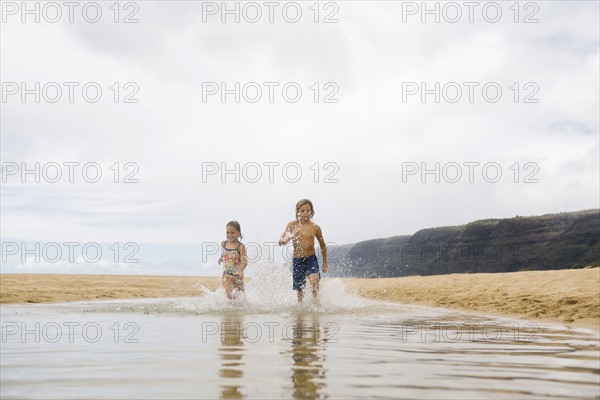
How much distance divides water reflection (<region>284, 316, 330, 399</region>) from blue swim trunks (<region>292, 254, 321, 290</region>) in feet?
12.3

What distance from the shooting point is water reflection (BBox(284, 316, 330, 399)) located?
8.38ft

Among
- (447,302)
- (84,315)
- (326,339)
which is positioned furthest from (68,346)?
(447,302)

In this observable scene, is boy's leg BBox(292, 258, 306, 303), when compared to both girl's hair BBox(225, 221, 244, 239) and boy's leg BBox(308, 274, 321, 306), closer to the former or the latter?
boy's leg BBox(308, 274, 321, 306)

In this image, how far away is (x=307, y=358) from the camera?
3.50 metres

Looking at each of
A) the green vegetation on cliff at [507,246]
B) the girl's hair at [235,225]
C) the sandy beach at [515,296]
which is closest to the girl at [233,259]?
the girl's hair at [235,225]

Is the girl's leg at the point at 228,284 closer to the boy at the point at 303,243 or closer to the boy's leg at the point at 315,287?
the boy at the point at 303,243

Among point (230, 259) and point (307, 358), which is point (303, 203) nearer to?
point (230, 259)

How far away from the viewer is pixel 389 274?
325 ft

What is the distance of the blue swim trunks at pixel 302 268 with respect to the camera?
31.9ft

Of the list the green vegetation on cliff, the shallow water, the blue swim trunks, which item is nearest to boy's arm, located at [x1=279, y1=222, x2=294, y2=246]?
the blue swim trunks

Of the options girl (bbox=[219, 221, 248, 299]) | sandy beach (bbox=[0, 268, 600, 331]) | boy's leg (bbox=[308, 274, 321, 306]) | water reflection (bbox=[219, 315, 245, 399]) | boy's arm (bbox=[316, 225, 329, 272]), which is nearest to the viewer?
water reflection (bbox=[219, 315, 245, 399])

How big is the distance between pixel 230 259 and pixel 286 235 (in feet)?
4.32

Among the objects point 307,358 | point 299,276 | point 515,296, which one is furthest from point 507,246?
point 307,358

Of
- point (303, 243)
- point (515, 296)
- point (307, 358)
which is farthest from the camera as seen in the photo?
point (515, 296)
